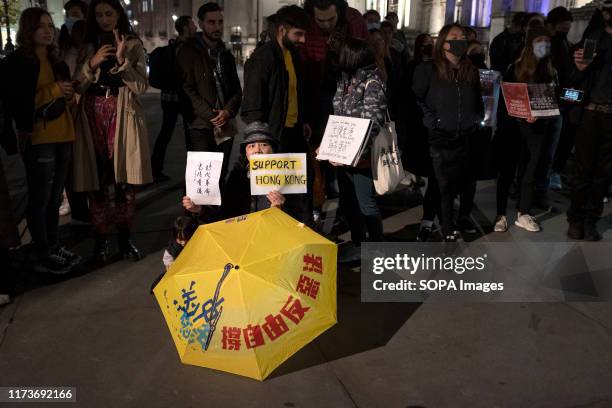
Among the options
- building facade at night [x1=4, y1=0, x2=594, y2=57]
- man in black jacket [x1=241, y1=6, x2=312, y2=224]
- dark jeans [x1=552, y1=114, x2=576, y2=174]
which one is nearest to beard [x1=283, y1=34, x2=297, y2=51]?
man in black jacket [x1=241, y1=6, x2=312, y2=224]

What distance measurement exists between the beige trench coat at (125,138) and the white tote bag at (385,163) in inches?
75.9

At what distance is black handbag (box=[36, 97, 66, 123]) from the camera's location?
4547 millimetres

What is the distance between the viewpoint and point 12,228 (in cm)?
424

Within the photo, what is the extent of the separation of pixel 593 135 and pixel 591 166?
1.05 ft

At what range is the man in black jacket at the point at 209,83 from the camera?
5363mm

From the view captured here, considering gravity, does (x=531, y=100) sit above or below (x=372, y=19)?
below

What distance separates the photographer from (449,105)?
201 inches

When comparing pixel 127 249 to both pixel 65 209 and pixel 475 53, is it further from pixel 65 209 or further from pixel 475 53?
pixel 475 53

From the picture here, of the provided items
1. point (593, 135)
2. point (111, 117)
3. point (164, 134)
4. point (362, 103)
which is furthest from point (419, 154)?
point (164, 134)

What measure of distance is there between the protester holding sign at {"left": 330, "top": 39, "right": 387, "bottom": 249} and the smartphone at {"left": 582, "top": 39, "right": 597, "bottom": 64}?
205 cm

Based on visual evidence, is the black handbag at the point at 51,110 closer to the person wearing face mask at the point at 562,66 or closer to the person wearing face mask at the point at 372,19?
the person wearing face mask at the point at 562,66

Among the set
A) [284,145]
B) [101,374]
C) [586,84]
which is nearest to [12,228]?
[101,374]

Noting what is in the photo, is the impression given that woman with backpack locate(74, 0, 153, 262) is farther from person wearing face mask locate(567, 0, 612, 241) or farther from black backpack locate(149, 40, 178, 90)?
person wearing face mask locate(567, 0, 612, 241)

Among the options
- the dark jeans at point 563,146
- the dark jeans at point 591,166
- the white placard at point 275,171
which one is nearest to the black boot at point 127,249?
the white placard at point 275,171
